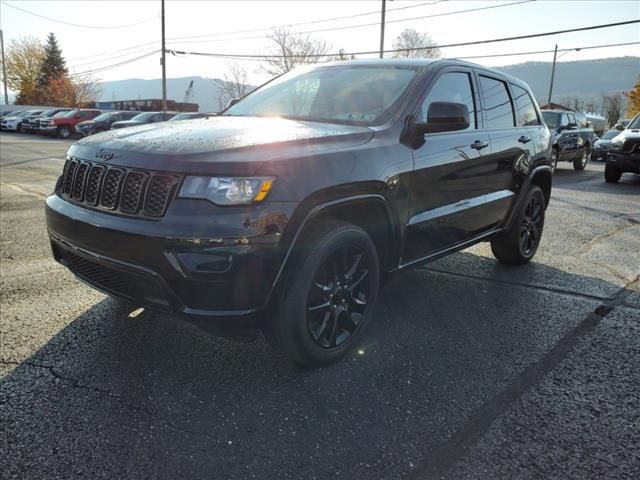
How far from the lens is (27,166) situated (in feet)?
42.1

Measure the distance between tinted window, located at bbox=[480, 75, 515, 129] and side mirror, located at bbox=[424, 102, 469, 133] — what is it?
97 centimetres

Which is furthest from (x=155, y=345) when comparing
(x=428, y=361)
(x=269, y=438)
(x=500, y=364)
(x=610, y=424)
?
(x=610, y=424)

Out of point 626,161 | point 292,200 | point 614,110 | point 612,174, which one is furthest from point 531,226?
point 614,110

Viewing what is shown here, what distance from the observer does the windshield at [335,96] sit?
3404 millimetres

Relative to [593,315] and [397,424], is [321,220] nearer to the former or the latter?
[397,424]

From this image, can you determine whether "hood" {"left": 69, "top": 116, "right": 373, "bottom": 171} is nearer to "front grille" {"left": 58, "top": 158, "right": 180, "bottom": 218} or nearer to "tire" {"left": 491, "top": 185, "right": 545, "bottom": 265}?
"front grille" {"left": 58, "top": 158, "right": 180, "bottom": 218}

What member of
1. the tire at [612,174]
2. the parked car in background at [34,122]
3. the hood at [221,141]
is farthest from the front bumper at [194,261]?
the parked car in background at [34,122]

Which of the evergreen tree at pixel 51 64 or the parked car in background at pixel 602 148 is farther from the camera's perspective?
the evergreen tree at pixel 51 64

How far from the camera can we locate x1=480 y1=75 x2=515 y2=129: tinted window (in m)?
4.24

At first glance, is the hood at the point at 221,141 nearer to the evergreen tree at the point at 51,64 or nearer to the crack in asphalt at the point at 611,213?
the crack in asphalt at the point at 611,213

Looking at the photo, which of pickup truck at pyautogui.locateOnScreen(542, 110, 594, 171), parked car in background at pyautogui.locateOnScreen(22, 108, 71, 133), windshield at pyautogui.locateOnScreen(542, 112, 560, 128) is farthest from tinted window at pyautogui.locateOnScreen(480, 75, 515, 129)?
parked car in background at pyautogui.locateOnScreen(22, 108, 71, 133)

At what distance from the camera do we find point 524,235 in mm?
5125

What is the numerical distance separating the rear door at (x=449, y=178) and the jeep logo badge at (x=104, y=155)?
1751 mm

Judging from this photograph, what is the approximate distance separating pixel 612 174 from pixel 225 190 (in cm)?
1305
